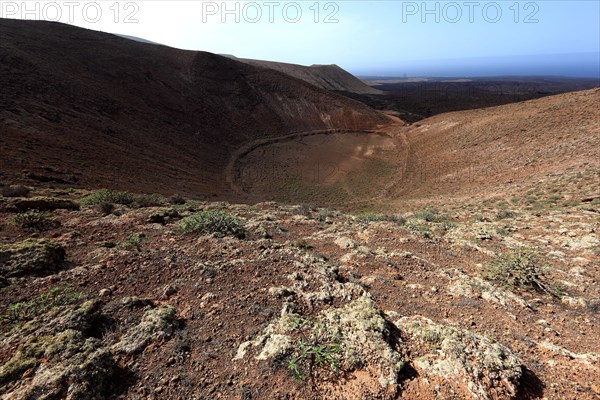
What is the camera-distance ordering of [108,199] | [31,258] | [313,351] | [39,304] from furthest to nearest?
[108,199] < [31,258] < [39,304] < [313,351]

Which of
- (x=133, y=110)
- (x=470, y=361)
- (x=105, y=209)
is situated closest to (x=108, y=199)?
(x=105, y=209)

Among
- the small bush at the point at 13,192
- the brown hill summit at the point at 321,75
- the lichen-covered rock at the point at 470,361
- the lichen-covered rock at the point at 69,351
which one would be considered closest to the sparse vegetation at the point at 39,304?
the lichen-covered rock at the point at 69,351

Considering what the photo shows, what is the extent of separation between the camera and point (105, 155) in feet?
67.6

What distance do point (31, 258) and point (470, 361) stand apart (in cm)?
757

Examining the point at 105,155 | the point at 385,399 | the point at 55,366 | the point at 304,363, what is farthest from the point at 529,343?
the point at 105,155

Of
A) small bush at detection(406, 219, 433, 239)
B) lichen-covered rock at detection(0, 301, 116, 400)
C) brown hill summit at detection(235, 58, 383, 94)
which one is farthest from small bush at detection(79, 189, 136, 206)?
brown hill summit at detection(235, 58, 383, 94)

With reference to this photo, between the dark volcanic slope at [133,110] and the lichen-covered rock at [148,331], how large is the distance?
1402 cm

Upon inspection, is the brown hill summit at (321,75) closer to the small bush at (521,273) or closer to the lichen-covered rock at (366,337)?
the small bush at (521,273)

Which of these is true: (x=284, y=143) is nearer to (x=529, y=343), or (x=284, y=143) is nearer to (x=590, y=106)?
(x=590, y=106)

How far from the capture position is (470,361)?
11.8ft

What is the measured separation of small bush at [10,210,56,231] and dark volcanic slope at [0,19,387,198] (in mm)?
8456

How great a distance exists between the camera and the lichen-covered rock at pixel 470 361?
11.1 ft

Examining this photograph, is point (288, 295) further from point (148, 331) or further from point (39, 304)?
point (39, 304)

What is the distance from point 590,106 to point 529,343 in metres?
32.2
